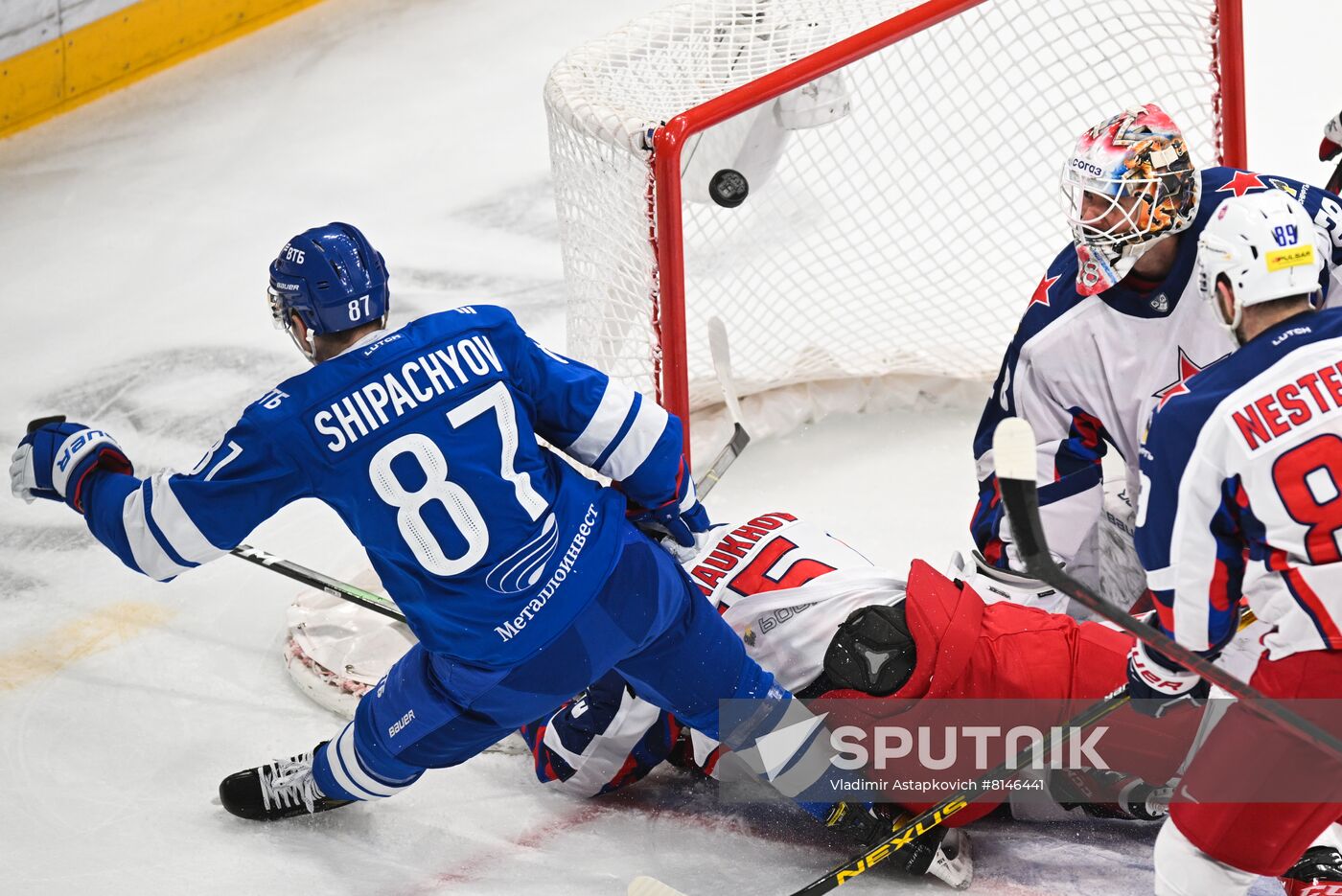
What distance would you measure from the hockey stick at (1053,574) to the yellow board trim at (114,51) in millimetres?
4067

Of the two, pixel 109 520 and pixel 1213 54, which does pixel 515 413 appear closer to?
pixel 109 520

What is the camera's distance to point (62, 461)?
258 cm

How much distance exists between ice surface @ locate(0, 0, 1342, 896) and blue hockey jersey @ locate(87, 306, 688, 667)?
21.6 inches

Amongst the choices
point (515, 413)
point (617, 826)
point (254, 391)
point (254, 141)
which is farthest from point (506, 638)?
point (254, 141)

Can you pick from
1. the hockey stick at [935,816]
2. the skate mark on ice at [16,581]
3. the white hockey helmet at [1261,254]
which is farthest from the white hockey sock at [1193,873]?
the skate mark on ice at [16,581]

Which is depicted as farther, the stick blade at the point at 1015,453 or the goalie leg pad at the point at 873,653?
the goalie leg pad at the point at 873,653

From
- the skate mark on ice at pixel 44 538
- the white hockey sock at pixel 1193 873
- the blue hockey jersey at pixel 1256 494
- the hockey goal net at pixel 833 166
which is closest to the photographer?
the blue hockey jersey at pixel 1256 494

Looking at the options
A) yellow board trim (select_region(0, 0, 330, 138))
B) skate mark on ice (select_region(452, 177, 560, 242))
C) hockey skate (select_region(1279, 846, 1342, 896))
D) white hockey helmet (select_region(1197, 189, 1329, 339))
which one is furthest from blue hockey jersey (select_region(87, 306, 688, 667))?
yellow board trim (select_region(0, 0, 330, 138))

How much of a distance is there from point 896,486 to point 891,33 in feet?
3.61

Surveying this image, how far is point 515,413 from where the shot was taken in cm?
241

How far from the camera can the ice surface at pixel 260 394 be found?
2.77 m

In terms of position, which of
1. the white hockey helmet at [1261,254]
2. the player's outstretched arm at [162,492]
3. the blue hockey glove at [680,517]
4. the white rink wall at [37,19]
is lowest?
the blue hockey glove at [680,517]

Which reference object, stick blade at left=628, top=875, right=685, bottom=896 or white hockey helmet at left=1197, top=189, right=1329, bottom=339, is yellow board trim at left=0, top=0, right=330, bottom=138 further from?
white hockey helmet at left=1197, top=189, right=1329, bottom=339
